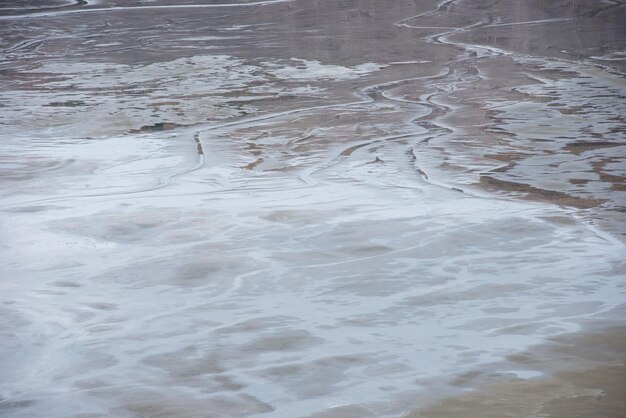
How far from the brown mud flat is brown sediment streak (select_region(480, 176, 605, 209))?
6.66 feet

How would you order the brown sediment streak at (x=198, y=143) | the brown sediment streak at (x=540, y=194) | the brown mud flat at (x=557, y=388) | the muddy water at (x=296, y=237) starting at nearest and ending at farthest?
the brown mud flat at (x=557, y=388) → the muddy water at (x=296, y=237) → the brown sediment streak at (x=540, y=194) → the brown sediment streak at (x=198, y=143)

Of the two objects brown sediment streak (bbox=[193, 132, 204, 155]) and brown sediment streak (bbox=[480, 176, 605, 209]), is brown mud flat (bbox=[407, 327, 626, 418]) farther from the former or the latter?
brown sediment streak (bbox=[193, 132, 204, 155])

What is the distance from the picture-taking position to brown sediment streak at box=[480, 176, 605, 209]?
5082 mm

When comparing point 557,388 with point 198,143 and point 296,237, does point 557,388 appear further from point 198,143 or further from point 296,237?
point 198,143

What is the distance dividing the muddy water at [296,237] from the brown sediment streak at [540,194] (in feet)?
0.08

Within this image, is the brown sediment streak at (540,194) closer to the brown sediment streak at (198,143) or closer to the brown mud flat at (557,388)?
the brown mud flat at (557,388)

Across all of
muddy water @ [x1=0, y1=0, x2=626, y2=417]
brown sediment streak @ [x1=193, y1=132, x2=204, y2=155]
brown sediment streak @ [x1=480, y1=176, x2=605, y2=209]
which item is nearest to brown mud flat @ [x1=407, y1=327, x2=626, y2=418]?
Answer: muddy water @ [x1=0, y1=0, x2=626, y2=417]

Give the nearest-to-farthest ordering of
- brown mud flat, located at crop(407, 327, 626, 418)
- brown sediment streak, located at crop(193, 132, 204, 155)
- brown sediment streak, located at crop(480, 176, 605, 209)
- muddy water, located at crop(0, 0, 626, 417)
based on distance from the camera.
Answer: brown mud flat, located at crop(407, 327, 626, 418), muddy water, located at crop(0, 0, 626, 417), brown sediment streak, located at crop(480, 176, 605, 209), brown sediment streak, located at crop(193, 132, 204, 155)

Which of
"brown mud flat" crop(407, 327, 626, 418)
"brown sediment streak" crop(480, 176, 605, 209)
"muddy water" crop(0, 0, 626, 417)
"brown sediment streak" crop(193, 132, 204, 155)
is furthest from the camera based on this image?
"brown sediment streak" crop(193, 132, 204, 155)

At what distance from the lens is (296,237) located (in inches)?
180

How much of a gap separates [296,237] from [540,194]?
4.99 ft

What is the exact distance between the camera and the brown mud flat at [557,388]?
8.52 feet

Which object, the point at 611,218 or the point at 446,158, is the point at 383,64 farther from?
the point at 611,218

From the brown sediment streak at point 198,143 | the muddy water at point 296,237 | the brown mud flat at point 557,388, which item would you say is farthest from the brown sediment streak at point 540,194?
the brown sediment streak at point 198,143
